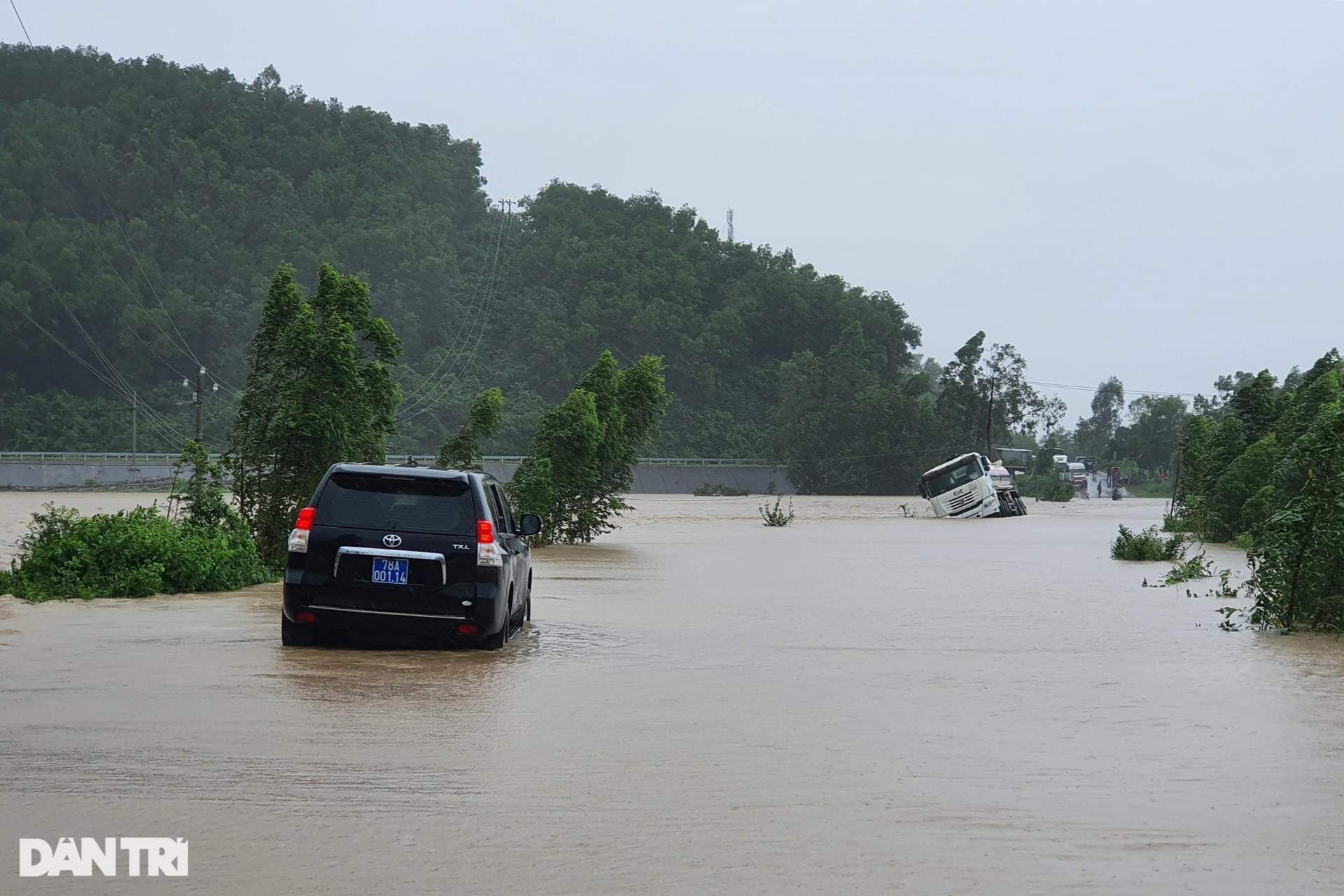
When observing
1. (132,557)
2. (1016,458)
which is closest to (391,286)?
(1016,458)

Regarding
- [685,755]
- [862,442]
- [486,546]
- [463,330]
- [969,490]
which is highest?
[463,330]

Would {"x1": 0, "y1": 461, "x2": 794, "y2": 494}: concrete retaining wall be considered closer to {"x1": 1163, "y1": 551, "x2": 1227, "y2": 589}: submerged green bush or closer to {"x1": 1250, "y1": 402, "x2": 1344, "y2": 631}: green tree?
{"x1": 1163, "y1": 551, "x2": 1227, "y2": 589}: submerged green bush

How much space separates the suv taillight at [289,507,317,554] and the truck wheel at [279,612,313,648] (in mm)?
599

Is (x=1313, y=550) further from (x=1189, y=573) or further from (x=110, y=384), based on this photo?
(x=110, y=384)

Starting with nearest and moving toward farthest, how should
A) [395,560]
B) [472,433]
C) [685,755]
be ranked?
1. [685,755]
2. [395,560]
3. [472,433]

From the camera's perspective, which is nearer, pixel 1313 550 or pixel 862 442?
pixel 1313 550

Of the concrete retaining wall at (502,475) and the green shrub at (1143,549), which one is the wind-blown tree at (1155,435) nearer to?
the concrete retaining wall at (502,475)

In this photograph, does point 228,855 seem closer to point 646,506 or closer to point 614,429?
point 614,429

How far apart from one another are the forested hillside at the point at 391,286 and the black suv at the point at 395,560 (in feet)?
333

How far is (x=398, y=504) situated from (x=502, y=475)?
85156 millimetres

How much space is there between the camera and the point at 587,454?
3503 cm

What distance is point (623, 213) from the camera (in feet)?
518

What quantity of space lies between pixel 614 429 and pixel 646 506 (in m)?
43.3

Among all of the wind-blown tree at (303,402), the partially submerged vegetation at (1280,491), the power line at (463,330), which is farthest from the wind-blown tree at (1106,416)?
the wind-blown tree at (303,402)
